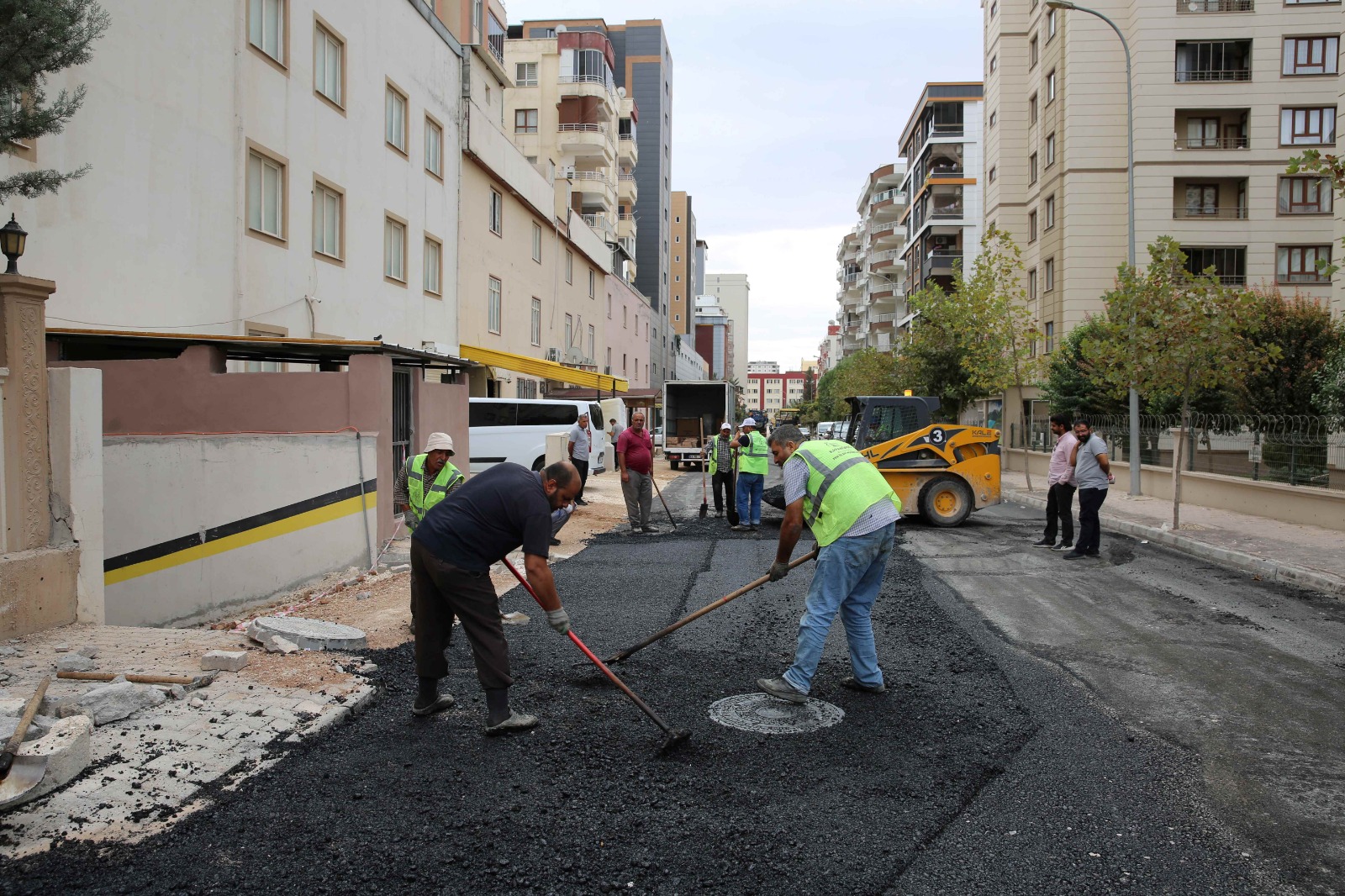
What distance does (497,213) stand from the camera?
2747cm

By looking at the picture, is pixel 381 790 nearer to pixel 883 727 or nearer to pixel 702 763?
pixel 702 763

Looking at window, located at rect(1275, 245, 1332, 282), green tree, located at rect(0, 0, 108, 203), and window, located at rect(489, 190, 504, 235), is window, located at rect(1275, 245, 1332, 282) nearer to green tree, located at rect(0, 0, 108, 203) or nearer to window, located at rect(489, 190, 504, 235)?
window, located at rect(489, 190, 504, 235)

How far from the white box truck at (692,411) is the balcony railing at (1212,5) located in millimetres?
19426

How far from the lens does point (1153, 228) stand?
30953 mm

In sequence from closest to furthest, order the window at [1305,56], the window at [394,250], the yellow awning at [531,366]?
the window at [394,250], the yellow awning at [531,366], the window at [1305,56]

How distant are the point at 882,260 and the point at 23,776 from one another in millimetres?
71563

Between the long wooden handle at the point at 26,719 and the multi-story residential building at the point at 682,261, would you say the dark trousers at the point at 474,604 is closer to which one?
the long wooden handle at the point at 26,719

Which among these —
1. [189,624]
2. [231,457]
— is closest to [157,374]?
[231,457]

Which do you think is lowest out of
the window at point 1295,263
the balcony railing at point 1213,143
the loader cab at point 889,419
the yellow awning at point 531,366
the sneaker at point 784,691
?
the sneaker at point 784,691

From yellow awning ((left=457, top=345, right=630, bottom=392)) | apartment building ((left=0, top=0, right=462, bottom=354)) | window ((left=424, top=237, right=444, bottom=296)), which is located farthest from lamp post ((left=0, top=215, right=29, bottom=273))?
window ((left=424, top=237, right=444, bottom=296))

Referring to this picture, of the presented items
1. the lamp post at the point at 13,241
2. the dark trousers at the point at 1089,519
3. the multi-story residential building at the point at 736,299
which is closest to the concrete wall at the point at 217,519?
the lamp post at the point at 13,241

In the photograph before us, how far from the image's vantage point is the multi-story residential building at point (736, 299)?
17500 cm

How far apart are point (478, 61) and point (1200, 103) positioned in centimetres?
2341

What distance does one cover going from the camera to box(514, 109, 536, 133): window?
4519 cm
